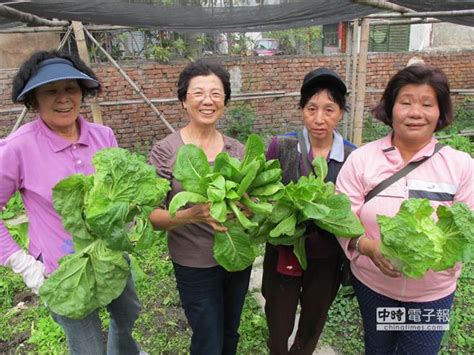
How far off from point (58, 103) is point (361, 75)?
177 inches

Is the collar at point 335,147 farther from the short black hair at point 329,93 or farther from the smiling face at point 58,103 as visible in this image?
the smiling face at point 58,103

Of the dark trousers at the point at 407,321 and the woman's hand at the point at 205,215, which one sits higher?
the woman's hand at the point at 205,215

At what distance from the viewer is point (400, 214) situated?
5.27 ft

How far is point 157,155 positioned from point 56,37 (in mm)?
5806

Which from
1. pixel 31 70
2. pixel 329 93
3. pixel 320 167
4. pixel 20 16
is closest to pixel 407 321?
pixel 320 167

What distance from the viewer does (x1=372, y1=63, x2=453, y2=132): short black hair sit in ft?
5.80

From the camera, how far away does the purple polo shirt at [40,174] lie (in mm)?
1797

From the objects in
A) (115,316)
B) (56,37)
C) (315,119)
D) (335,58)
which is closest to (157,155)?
(315,119)

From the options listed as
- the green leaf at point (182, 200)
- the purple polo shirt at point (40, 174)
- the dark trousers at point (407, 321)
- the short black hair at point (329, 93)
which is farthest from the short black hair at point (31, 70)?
the dark trousers at point (407, 321)

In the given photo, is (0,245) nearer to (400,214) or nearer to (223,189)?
(223,189)

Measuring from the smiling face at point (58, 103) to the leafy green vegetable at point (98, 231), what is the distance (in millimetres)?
357

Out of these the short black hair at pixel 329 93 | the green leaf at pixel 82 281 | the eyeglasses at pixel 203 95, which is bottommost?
the green leaf at pixel 82 281

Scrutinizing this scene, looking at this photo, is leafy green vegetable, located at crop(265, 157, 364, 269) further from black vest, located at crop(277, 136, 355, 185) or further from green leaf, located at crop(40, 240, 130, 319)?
green leaf, located at crop(40, 240, 130, 319)

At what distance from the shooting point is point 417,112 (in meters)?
1.76
